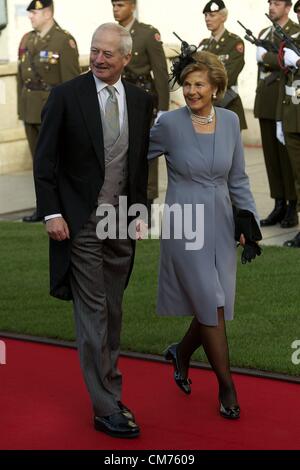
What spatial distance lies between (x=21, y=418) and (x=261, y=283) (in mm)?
3355

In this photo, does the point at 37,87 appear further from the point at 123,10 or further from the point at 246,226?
the point at 246,226

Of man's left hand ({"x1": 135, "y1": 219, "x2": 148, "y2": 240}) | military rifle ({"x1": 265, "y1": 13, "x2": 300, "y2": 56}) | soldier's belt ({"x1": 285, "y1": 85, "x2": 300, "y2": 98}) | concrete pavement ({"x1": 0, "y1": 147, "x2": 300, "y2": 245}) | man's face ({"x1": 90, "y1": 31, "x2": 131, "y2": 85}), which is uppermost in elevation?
man's face ({"x1": 90, "y1": 31, "x2": 131, "y2": 85})

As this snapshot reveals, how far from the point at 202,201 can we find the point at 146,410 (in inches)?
40.8

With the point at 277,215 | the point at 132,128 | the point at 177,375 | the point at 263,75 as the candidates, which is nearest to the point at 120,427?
the point at 177,375

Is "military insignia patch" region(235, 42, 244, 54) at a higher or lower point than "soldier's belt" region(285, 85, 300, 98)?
higher

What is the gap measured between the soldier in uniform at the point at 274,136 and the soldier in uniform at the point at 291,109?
0.40 metres

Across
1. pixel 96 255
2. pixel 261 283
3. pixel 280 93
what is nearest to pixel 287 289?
pixel 261 283

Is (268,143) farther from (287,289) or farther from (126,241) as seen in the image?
(126,241)

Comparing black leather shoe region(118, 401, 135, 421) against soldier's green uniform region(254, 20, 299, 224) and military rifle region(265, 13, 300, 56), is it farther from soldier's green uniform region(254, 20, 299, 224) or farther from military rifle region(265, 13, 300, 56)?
soldier's green uniform region(254, 20, 299, 224)

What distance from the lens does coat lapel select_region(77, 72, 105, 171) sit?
6.22 meters

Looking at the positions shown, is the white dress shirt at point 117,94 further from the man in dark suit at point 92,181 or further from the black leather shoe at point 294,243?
the black leather shoe at point 294,243

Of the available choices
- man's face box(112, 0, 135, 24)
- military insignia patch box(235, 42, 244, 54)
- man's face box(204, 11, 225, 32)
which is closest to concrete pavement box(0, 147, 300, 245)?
military insignia patch box(235, 42, 244, 54)

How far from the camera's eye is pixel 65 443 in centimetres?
613

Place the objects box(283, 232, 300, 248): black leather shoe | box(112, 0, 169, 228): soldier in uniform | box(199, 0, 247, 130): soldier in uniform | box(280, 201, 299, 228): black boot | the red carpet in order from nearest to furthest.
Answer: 1. the red carpet
2. box(283, 232, 300, 248): black leather shoe
3. box(280, 201, 299, 228): black boot
4. box(112, 0, 169, 228): soldier in uniform
5. box(199, 0, 247, 130): soldier in uniform
